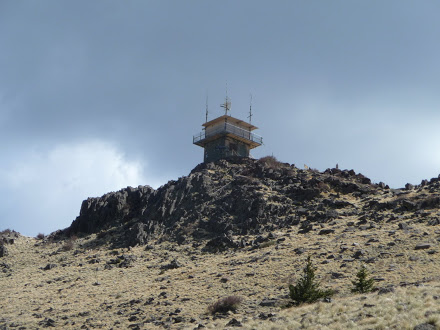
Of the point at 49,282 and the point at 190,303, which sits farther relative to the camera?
the point at 49,282

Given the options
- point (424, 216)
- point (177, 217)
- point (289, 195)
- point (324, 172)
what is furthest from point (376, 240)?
point (324, 172)

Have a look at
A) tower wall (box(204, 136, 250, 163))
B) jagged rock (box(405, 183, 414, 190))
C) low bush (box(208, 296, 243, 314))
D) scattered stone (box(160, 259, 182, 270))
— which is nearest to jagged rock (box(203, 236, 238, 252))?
scattered stone (box(160, 259, 182, 270))

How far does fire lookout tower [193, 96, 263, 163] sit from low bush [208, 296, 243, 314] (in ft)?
113

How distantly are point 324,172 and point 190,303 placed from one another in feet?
106

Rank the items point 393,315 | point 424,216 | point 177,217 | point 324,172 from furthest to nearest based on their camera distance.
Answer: point 324,172, point 177,217, point 424,216, point 393,315

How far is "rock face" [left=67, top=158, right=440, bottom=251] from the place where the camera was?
4631cm

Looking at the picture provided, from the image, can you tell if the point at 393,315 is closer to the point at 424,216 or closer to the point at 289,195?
the point at 424,216

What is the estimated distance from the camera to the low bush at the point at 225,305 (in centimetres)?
2931

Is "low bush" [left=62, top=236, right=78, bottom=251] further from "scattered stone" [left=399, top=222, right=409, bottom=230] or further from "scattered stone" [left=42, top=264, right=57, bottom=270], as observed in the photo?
"scattered stone" [left=399, top=222, right=409, bottom=230]

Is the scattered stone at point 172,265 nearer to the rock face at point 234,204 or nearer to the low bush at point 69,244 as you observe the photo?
the rock face at point 234,204

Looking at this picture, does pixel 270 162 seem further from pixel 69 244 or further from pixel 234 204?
pixel 69 244

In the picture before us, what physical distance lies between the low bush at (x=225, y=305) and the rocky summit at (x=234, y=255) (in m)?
0.07

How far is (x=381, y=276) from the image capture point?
3077 cm

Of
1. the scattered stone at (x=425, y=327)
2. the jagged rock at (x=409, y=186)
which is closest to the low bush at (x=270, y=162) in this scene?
the jagged rock at (x=409, y=186)
